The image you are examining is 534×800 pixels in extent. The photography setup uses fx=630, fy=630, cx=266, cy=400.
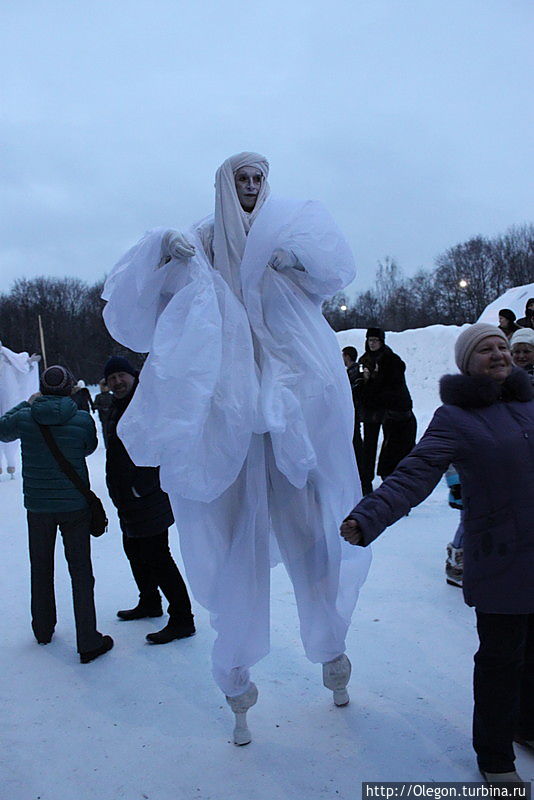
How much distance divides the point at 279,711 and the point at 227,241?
6.36 ft

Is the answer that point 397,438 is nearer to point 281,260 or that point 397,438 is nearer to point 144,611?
point 144,611

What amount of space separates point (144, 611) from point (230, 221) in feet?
7.83

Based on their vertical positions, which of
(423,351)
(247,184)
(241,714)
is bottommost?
(241,714)

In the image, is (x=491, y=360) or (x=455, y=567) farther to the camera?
(x=455, y=567)

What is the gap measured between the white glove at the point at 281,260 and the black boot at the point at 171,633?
6.63 ft

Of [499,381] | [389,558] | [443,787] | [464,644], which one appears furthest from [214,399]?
[389,558]

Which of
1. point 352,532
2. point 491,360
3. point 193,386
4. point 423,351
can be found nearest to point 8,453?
point 193,386

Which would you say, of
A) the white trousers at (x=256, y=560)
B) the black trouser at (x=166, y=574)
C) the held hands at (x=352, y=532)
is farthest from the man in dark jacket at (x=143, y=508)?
the held hands at (x=352, y=532)

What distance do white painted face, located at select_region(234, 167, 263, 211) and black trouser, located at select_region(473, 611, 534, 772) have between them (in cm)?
181

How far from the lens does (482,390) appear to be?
2.12 meters

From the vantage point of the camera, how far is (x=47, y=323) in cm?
4631

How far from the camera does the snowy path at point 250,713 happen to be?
2182 millimetres

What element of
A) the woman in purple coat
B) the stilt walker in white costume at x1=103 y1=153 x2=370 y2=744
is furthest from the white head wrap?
the woman in purple coat

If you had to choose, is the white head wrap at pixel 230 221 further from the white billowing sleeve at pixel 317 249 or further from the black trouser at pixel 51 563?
the black trouser at pixel 51 563
